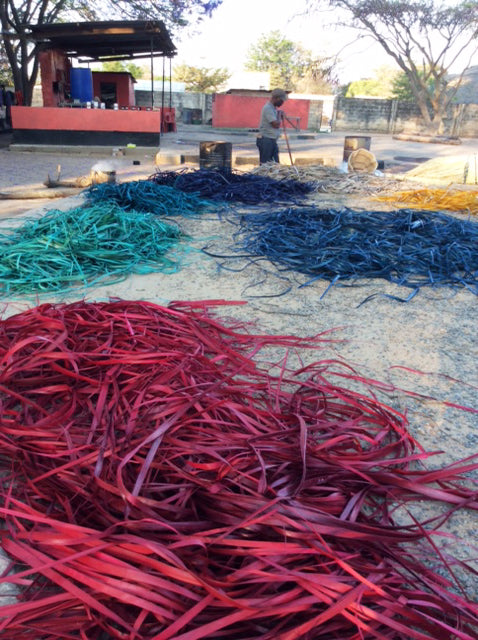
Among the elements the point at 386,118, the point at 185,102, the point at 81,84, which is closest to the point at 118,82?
the point at 81,84

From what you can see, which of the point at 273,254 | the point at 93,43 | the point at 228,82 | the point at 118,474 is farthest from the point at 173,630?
the point at 228,82

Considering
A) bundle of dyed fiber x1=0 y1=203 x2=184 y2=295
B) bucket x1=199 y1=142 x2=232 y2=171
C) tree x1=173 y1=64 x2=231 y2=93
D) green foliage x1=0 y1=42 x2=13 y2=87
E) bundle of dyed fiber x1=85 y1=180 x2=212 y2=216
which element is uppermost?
tree x1=173 y1=64 x2=231 y2=93

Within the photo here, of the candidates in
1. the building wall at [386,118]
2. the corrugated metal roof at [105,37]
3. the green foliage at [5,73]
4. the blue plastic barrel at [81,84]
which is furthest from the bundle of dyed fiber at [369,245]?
the green foliage at [5,73]

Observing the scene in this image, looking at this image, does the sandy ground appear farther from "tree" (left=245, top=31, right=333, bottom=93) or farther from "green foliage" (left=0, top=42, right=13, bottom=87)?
"tree" (left=245, top=31, right=333, bottom=93)

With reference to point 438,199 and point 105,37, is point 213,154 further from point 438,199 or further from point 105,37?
point 105,37

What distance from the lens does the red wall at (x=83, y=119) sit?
1277cm

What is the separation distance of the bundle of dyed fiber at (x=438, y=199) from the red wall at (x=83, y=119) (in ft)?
28.6

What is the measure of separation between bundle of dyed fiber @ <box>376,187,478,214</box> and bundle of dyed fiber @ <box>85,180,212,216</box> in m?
2.47

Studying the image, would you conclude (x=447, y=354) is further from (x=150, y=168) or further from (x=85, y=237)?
(x=150, y=168)

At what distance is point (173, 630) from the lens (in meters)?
0.92

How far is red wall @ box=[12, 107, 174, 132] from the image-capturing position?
12.8m

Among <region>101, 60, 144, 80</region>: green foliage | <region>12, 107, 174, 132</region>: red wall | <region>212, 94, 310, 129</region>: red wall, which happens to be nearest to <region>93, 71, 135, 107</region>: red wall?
<region>212, 94, 310, 129</region>: red wall

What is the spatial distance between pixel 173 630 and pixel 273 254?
2995 millimetres

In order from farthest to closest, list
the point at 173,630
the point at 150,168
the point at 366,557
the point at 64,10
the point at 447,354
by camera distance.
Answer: the point at 64,10 → the point at 150,168 → the point at 447,354 → the point at 366,557 → the point at 173,630
